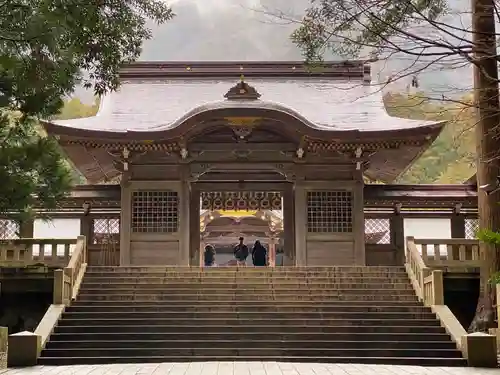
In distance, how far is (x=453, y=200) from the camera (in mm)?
16531

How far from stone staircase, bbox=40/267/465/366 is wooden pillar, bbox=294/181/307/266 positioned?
6.22ft

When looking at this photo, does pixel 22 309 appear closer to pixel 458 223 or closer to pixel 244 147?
A: pixel 244 147

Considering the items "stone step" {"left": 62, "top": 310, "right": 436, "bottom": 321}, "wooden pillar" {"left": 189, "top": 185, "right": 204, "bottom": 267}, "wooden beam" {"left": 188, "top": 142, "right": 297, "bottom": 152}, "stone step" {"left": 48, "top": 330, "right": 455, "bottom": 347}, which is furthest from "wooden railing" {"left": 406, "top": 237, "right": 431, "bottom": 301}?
"wooden pillar" {"left": 189, "top": 185, "right": 204, "bottom": 267}

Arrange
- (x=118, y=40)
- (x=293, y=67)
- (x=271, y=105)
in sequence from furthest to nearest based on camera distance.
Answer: (x=293, y=67) < (x=271, y=105) < (x=118, y=40)

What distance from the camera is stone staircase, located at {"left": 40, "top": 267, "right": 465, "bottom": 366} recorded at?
32.0 ft

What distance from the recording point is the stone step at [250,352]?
9695 mm

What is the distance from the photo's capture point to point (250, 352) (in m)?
9.81

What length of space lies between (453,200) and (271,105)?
18.4 ft

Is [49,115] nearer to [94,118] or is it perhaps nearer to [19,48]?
[19,48]

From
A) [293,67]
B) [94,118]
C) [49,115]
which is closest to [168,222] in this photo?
[94,118]

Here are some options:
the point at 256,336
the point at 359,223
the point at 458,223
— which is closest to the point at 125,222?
the point at 359,223

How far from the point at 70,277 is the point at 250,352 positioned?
3.73 metres

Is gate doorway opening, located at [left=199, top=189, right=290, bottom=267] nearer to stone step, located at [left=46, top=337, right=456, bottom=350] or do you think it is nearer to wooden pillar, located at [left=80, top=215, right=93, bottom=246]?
wooden pillar, located at [left=80, top=215, right=93, bottom=246]

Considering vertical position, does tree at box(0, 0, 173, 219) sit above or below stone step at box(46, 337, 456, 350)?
above
